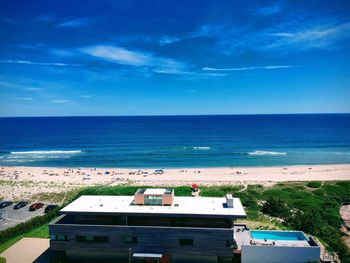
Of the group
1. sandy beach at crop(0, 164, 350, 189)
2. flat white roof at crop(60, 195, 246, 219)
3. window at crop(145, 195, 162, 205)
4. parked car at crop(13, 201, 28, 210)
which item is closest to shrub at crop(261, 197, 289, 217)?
flat white roof at crop(60, 195, 246, 219)

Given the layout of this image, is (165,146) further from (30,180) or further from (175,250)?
(175,250)

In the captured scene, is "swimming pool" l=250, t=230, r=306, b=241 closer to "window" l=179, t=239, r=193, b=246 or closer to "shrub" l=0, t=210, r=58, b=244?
"window" l=179, t=239, r=193, b=246

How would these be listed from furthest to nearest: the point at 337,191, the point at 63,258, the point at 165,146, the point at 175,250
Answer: the point at 165,146, the point at 337,191, the point at 63,258, the point at 175,250

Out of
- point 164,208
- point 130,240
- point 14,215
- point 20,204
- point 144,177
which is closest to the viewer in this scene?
point 130,240

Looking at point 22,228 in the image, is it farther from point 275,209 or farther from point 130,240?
point 275,209

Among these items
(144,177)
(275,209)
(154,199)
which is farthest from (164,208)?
(144,177)

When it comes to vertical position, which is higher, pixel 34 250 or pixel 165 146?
pixel 165 146

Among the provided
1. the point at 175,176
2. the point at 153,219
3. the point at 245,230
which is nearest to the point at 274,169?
the point at 175,176
